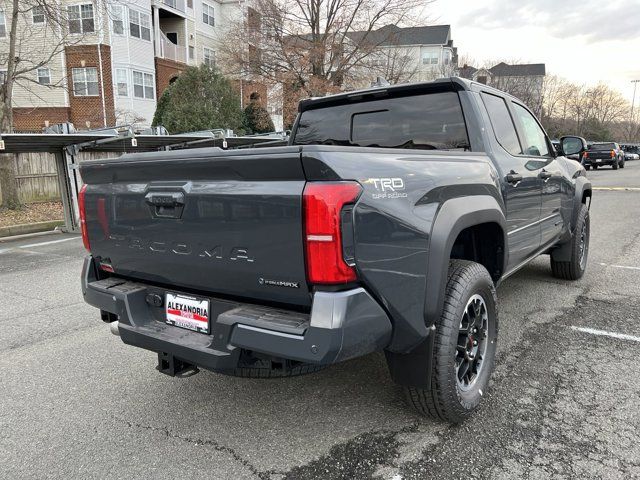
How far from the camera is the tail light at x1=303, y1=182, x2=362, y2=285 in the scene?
2094mm

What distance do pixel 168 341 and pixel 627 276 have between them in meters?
5.75

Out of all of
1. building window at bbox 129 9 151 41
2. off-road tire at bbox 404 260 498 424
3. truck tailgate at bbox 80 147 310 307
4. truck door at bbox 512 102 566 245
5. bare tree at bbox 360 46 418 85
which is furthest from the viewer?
bare tree at bbox 360 46 418 85

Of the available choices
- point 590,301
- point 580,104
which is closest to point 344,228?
point 590,301

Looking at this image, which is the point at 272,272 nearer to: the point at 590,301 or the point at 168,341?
the point at 168,341

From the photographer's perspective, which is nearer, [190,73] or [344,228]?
[344,228]

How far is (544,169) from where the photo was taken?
4465mm

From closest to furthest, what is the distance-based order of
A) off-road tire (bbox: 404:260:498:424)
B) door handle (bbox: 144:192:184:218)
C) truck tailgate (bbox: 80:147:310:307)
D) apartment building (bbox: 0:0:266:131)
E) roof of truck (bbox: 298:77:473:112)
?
truck tailgate (bbox: 80:147:310:307) → door handle (bbox: 144:192:184:218) → off-road tire (bbox: 404:260:498:424) → roof of truck (bbox: 298:77:473:112) → apartment building (bbox: 0:0:266:131)

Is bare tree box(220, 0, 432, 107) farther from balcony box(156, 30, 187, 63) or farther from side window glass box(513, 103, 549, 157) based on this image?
side window glass box(513, 103, 549, 157)

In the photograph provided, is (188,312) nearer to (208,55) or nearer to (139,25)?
(139,25)

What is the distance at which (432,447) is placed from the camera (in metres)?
2.66

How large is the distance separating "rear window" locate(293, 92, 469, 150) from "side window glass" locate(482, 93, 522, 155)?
36 centimetres

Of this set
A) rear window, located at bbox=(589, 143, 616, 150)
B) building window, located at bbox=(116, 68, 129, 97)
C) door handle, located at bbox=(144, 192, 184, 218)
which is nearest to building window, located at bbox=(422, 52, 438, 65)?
rear window, located at bbox=(589, 143, 616, 150)

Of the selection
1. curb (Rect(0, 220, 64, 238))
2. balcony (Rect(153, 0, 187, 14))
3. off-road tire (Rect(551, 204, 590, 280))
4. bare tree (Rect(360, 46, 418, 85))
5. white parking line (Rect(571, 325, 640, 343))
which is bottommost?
curb (Rect(0, 220, 64, 238))

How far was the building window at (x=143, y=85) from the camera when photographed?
27156mm
